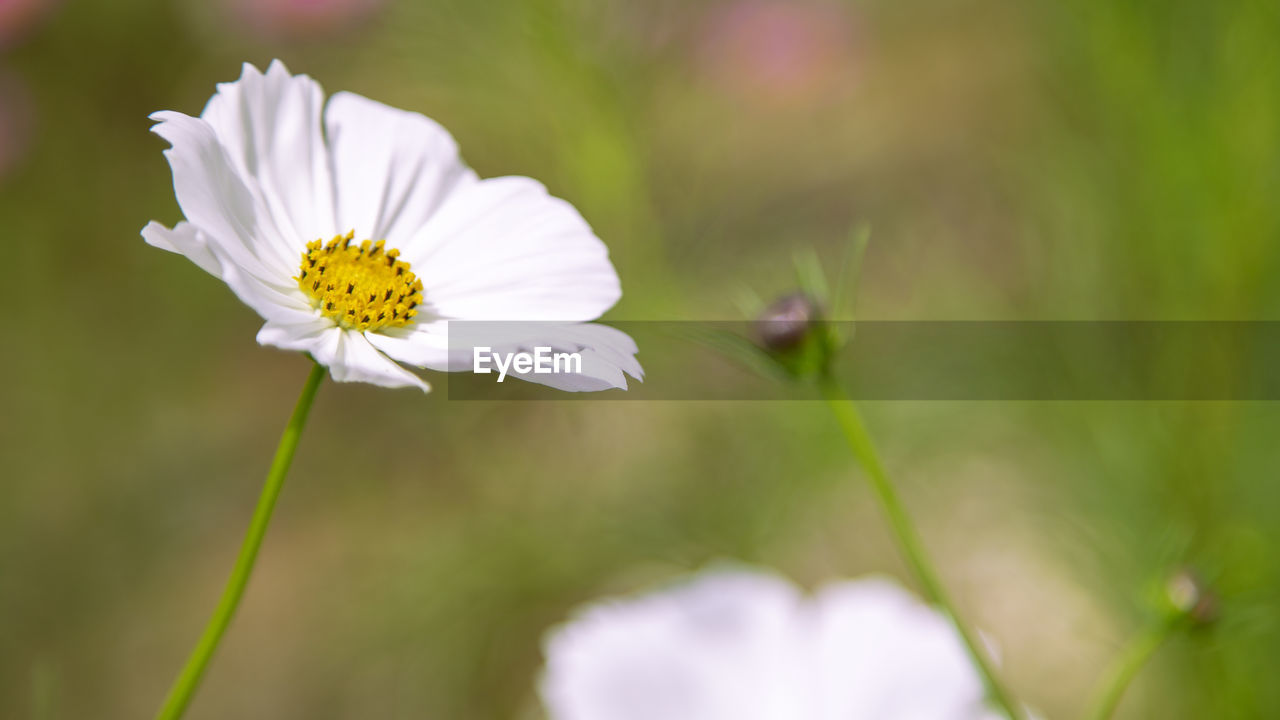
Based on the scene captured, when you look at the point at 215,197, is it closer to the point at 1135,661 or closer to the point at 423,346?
the point at 423,346

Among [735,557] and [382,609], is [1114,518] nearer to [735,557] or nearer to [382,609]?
[735,557]

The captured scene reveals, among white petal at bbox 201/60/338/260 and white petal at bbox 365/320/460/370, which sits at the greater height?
white petal at bbox 201/60/338/260

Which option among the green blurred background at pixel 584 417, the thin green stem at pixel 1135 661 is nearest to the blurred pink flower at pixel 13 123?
the green blurred background at pixel 584 417

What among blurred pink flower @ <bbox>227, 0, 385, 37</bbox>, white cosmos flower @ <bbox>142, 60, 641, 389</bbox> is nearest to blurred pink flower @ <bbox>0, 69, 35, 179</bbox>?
blurred pink flower @ <bbox>227, 0, 385, 37</bbox>

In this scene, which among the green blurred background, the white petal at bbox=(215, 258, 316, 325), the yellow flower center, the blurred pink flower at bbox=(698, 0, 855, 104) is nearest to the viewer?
the white petal at bbox=(215, 258, 316, 325)

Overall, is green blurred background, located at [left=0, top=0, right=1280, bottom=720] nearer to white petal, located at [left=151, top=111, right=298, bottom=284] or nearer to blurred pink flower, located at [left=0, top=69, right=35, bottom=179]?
blurred pink flower, located at [left=0, top=69, right=35, bottom=179]

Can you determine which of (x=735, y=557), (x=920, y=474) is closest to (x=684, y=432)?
(x=735, y=557)

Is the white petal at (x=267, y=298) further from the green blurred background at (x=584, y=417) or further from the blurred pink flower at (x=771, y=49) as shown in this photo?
the blurred pink flower at (x=771, y=49)

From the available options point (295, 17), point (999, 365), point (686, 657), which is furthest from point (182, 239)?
point (295, 17)
